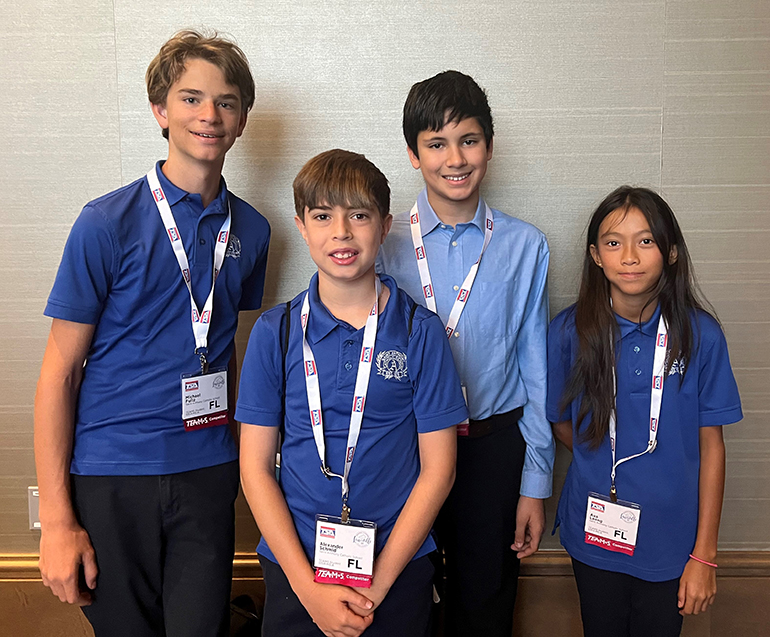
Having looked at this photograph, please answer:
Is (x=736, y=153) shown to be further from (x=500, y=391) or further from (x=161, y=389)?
(x=161, y=389)

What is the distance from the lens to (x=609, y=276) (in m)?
1.73

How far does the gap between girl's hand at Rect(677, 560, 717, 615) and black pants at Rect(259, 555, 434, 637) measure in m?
0.71

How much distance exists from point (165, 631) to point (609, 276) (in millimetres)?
1544

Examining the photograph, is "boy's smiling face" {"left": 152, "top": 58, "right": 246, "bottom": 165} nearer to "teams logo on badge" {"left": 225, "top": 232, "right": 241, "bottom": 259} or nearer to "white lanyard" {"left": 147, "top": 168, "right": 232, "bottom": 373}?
"white lanyard" {"left": 147, "top": 168, "right": 232, "bottom": 373}

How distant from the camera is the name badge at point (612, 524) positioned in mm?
1650

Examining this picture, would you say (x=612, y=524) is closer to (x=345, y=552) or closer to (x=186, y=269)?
(x=345, y=552)

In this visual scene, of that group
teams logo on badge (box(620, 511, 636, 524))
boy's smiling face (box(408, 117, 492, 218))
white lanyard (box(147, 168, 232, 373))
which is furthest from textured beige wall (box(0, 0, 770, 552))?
teams logo on badge (box(620, 511, 636, 524))

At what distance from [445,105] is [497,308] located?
1.85 feet

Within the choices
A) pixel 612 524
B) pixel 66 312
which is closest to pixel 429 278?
pixel 612 524

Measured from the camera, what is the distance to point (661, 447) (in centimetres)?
168

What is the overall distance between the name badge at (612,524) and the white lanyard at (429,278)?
0.62 m

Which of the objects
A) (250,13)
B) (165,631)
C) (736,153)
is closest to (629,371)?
(736,153)

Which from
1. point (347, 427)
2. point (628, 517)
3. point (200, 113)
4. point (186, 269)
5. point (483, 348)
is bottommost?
point (628, 517)

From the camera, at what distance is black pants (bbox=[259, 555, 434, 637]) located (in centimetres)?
142
